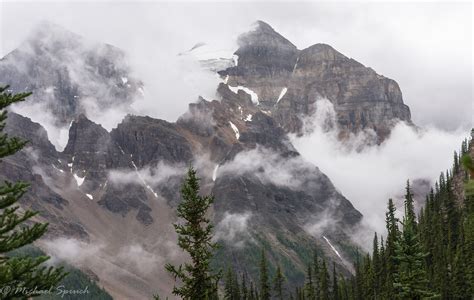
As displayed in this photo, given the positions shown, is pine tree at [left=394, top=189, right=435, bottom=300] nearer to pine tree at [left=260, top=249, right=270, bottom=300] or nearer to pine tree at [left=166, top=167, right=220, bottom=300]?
pine tree at [left=166, top=167, right=220, bottom=300]

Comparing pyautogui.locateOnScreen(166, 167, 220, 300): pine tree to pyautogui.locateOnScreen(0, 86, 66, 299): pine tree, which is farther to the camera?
pyautogui.locateOnScreen(166, 167, 220, 300): pine tree

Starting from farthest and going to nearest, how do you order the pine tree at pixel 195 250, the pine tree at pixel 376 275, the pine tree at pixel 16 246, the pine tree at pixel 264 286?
the pine tree at pixel 264 286
the pine tree at pixel 376 275
the pine tree at pixel 195 250
the pine tree at pixel 16 246

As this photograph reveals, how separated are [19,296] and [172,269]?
15512 millimetres

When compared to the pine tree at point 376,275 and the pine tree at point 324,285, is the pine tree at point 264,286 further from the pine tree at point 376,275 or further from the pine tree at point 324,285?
the pine tree at point 376,275

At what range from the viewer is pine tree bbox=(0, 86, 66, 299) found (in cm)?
1641

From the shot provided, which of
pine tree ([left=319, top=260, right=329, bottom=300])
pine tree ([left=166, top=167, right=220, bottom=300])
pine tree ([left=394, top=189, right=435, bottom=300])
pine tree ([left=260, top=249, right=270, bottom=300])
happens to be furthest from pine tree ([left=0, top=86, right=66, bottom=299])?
pine tree ([left=319, top=260, right=329, bottom=300])

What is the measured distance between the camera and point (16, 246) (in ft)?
58.7

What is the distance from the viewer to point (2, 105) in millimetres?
18688

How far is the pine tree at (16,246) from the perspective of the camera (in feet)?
53.8

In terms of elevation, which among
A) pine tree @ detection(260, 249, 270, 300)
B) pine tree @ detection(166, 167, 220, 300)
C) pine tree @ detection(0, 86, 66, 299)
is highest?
pine tree @ detection(260, 249, 270, 300)

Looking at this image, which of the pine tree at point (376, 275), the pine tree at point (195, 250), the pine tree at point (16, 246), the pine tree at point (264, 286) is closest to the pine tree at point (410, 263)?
the pine tree at point (195, 250)

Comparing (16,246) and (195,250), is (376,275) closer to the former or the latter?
(195,250)

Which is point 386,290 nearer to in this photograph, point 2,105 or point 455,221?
point 455,221

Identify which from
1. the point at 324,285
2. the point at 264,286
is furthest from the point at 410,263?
the point at 324,285
